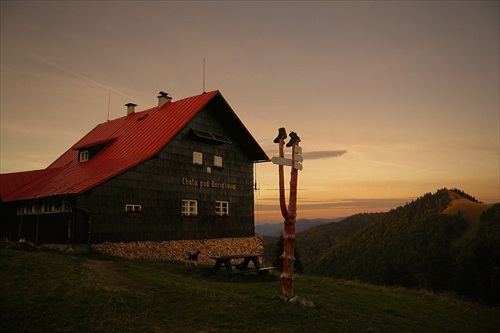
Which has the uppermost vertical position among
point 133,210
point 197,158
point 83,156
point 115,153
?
point 83,156

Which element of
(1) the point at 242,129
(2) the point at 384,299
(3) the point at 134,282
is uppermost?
(1) the point at 242,129

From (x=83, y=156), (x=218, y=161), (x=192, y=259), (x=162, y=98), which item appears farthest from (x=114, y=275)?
(x=162, y=98)

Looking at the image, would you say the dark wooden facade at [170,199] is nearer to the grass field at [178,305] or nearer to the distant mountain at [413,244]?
the grass field at [178,305]

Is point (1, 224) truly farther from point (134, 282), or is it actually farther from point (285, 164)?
point (285, 164)

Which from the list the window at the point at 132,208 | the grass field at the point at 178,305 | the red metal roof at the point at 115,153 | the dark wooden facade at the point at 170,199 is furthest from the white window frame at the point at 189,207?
the grass field at the point at 178,305

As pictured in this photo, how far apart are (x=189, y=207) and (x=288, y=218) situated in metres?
12.1

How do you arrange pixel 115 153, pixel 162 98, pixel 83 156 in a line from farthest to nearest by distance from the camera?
pixel 162 98 → pixel 83 156 → pixel 115 153

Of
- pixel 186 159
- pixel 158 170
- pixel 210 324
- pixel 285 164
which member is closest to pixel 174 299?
pixel 210 324

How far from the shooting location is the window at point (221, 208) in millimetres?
25422

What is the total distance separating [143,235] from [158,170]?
3606mm

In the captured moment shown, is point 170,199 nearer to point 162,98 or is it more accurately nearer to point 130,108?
point 162,98

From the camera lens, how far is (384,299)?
15234 millimetres

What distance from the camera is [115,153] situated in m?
23.8

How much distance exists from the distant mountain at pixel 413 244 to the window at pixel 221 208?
3705cm
